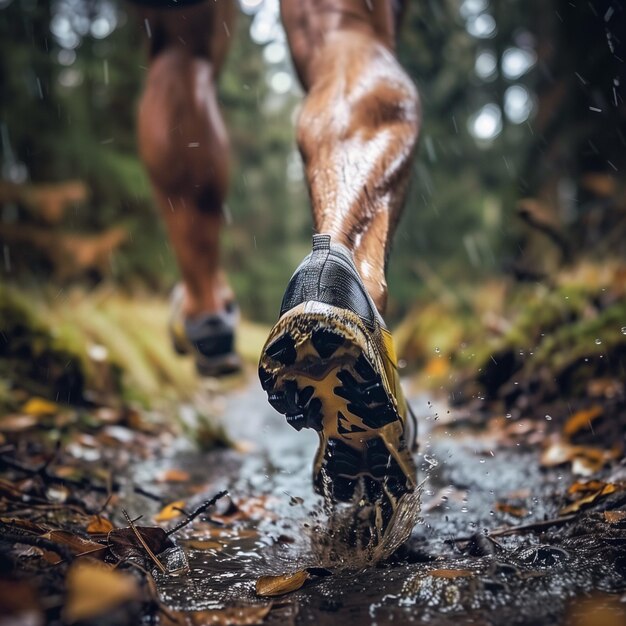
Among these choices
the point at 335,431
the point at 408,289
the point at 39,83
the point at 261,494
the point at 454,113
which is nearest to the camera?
the point at 335,431

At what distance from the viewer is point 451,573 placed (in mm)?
894

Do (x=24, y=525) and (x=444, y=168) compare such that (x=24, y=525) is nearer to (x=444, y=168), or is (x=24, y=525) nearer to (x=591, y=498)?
(x=591, y=498)

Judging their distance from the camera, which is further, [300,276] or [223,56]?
[223,56]

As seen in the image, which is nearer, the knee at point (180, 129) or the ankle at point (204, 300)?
the knee at point (180, 129)

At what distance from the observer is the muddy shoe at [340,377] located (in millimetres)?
1004

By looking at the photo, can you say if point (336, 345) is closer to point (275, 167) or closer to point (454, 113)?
point (454, 113)

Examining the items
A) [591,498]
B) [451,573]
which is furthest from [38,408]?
[591,498]

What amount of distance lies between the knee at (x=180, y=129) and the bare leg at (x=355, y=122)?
76 centimetres

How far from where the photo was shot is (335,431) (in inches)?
43.9

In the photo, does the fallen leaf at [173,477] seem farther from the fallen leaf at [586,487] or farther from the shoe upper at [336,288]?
the fallen leaf at [586,487]

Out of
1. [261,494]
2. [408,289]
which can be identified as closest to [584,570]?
[261,494]

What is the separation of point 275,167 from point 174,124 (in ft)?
30.7

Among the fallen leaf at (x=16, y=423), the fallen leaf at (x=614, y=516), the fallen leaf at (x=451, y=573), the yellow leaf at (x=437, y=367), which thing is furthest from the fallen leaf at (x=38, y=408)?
the yellow leaf at (x=437, y=367)

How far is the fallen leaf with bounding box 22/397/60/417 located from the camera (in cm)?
220
